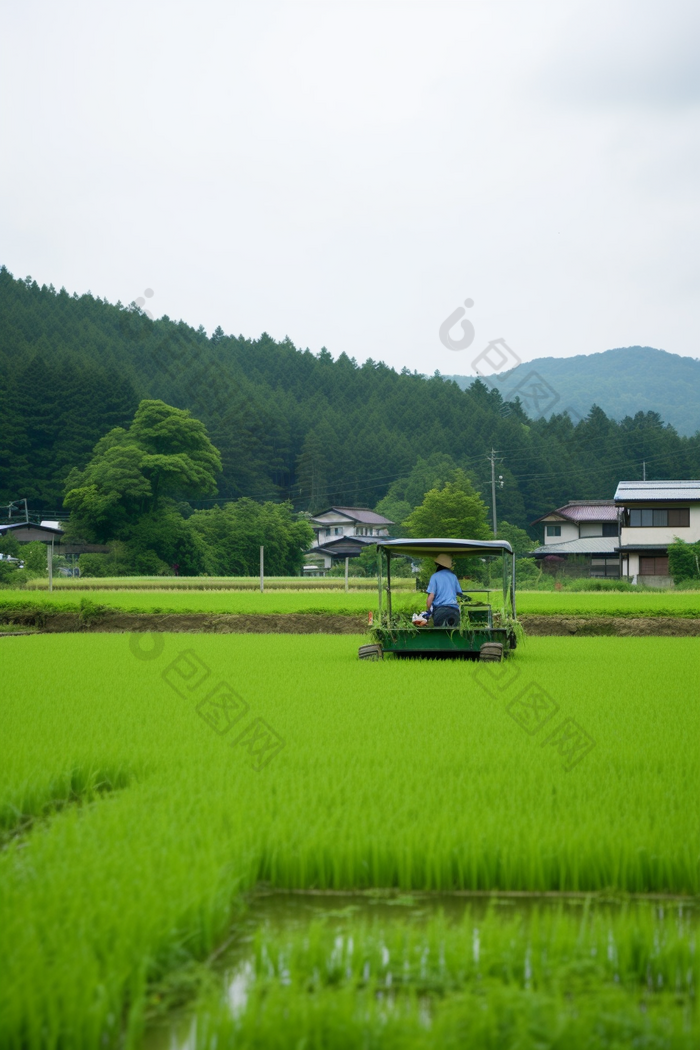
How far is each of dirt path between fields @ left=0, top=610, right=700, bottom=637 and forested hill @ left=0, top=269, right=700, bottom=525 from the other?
4536 centimetres

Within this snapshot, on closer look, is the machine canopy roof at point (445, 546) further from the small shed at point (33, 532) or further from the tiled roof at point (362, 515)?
the tiled roof at point (362, 515)

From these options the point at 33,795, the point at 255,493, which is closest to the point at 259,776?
the point at 33,795

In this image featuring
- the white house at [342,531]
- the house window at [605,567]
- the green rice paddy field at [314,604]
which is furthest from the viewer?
the white house at [342,531]

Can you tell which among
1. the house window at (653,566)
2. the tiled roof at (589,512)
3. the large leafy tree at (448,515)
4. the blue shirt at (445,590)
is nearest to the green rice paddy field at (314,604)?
the blue shirt at (445,590)

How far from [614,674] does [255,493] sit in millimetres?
67069

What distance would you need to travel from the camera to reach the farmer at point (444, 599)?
41.2ft

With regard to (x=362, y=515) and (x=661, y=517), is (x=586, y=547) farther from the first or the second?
(x=362, y=515)

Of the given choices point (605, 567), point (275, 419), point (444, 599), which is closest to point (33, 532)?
point (275, 419)

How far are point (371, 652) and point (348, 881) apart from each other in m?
9.26

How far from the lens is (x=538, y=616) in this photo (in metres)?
22.0

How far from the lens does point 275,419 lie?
7988 cm

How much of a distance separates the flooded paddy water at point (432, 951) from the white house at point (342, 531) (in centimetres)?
6963

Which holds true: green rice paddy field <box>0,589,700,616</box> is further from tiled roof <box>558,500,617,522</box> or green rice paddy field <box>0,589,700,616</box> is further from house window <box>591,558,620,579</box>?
tiled roof <box>558,500,617,522</box>

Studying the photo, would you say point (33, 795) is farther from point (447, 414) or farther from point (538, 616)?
point (447, 414)
